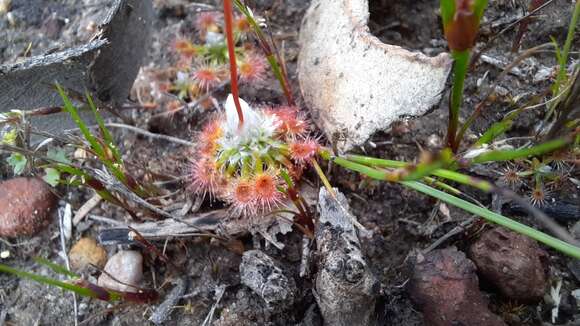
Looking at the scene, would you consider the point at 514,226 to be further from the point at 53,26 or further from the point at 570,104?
the point at 53,26

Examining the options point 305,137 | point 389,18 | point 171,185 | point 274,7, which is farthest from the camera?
point 274,7

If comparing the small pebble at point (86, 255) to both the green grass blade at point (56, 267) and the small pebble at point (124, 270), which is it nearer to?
the small pebble at point (124, 270)

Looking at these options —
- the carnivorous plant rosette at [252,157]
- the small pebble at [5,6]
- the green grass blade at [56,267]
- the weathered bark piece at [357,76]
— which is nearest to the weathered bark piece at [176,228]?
the carnivorous plant rosette at [252,157]

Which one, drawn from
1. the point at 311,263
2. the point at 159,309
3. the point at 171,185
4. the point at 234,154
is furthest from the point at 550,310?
the point at 171,185

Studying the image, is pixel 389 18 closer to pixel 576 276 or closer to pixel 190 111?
pixel 190 111

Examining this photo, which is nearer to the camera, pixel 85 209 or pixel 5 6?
pixel 85 209

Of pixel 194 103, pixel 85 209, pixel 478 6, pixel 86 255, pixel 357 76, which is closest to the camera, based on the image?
pixel 478 6

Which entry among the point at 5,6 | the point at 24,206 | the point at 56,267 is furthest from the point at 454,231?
the point at 5,6
